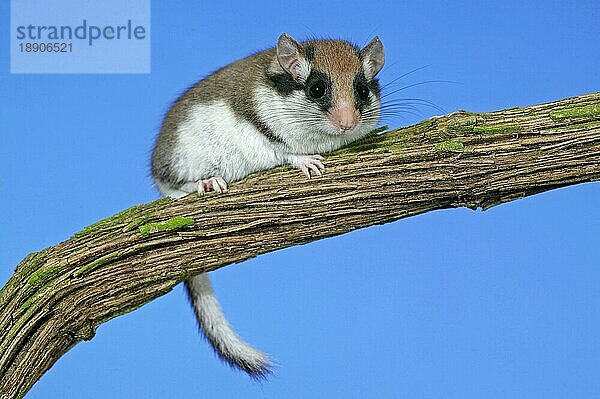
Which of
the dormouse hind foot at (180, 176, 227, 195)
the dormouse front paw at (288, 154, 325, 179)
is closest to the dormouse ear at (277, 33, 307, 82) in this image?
the dormouse front paw at (288, 154, 325, 179)

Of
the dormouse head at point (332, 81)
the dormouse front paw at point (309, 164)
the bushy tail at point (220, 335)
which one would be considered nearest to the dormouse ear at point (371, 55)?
the dormouse head at point (332, 81)

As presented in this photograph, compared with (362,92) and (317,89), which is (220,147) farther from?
(362,92)

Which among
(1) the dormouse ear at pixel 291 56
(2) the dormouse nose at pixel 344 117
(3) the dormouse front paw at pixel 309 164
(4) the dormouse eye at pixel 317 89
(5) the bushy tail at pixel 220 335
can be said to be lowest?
(5) the bushy tail at pixel 220 335

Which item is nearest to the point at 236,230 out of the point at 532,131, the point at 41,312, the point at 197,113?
the point at 197,113

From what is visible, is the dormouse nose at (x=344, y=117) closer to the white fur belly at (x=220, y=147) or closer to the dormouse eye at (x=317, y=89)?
the dormouse eye at (x=317, y=89)

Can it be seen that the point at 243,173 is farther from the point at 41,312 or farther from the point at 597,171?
the point at 597,171

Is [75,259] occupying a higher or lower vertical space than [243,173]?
lower

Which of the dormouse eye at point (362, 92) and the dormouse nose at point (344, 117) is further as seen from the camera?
the dormouse eye at point (362, 92)

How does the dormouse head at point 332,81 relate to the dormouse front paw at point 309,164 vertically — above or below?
above
